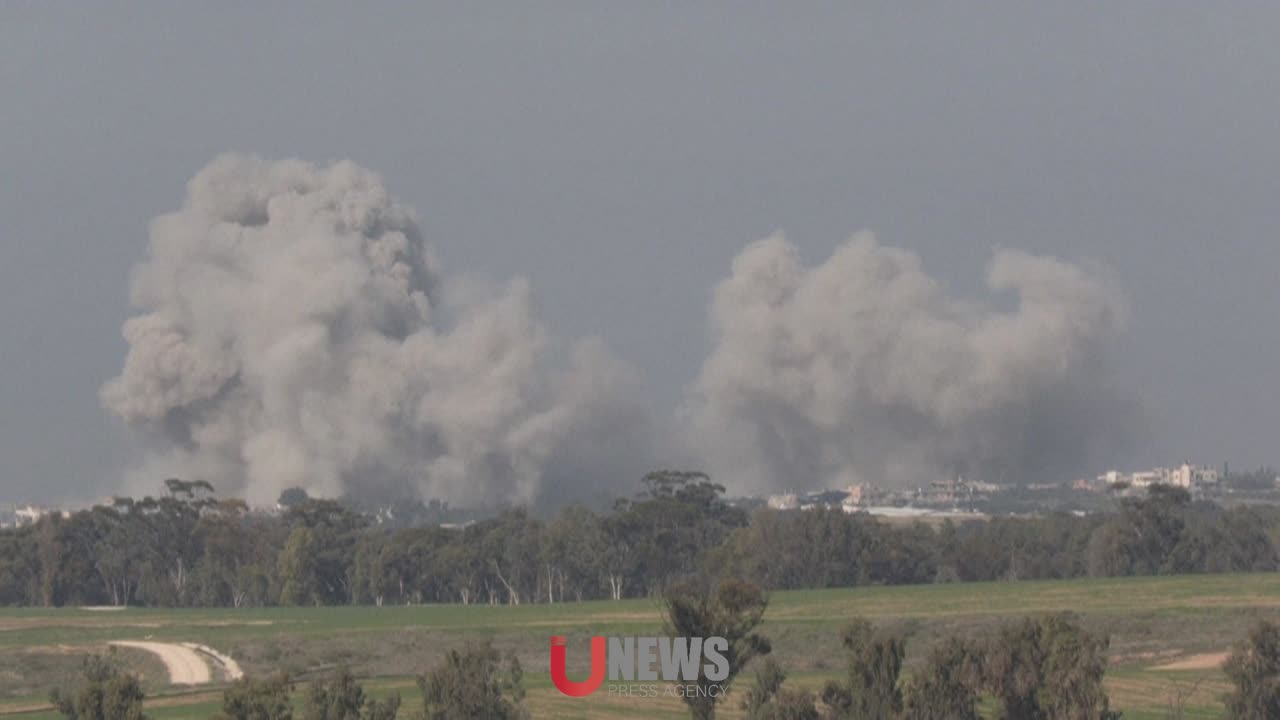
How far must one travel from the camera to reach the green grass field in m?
43.5

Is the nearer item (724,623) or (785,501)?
(724,623)

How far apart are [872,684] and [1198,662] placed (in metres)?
17.0

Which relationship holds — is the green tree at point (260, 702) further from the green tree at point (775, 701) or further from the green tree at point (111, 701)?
the green tree at point (775, 701)

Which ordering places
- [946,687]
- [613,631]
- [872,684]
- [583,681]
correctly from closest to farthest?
1. [946,687]
2. [872,684]
3. [583,681]
4. [613,631]

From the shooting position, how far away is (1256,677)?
3403 centimetres

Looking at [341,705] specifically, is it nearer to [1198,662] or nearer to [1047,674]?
[1047,674]

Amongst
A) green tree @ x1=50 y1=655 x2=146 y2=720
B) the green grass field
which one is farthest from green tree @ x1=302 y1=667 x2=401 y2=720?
the green grass field

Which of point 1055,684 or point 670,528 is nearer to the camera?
point 1055,684

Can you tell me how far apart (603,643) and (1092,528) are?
161 feet

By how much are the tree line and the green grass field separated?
8.47 m

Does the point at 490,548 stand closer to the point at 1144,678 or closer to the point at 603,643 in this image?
the point at 603,643

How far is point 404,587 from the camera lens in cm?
8706

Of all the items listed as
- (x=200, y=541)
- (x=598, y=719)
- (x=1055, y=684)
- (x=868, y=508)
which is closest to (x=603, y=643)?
(x=598, y=719)

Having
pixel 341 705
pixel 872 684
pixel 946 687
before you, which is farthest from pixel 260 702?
pixel 946 687
